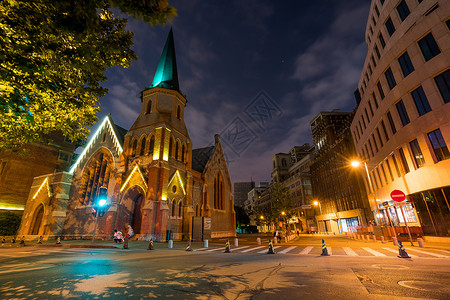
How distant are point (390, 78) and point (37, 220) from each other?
4833 centimetres

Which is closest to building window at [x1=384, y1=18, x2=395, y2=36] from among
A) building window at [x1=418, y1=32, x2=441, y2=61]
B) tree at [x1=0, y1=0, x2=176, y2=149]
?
building window at [x1=418, y1=32, x2=441, y2=61]

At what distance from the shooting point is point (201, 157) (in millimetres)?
37750

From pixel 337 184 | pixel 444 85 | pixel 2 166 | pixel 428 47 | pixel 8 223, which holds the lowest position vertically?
pixel 8 223

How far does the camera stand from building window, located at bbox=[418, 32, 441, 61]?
16188 millimetres

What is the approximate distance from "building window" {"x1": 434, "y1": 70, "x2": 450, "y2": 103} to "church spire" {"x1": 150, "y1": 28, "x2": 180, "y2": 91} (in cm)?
2916

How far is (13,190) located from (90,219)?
19651 millimetres

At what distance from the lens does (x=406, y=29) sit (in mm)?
19000

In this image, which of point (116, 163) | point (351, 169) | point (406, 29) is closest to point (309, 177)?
point (351, 169)

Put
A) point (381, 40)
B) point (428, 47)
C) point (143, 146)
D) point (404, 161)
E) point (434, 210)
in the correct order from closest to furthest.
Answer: point (434, 210) < point (428, 47) < point (404, 161) < point (381, 40) < point (143, 146)

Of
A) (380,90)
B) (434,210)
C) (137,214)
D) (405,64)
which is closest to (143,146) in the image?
(137,214)

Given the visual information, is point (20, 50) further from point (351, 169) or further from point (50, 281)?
point (351, 169)

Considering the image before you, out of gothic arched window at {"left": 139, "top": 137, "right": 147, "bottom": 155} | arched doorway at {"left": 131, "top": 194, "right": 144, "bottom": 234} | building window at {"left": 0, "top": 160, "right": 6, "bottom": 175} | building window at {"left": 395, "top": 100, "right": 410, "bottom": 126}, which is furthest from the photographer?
building window at {"left": 0, "top": 160, "right": 6, "bottom": 175}

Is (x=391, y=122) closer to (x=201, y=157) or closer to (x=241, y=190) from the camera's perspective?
(x=201, y=157)

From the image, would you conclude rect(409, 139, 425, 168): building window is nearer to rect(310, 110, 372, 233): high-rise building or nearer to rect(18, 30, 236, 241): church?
rect(18, 30, 236, 241): church
